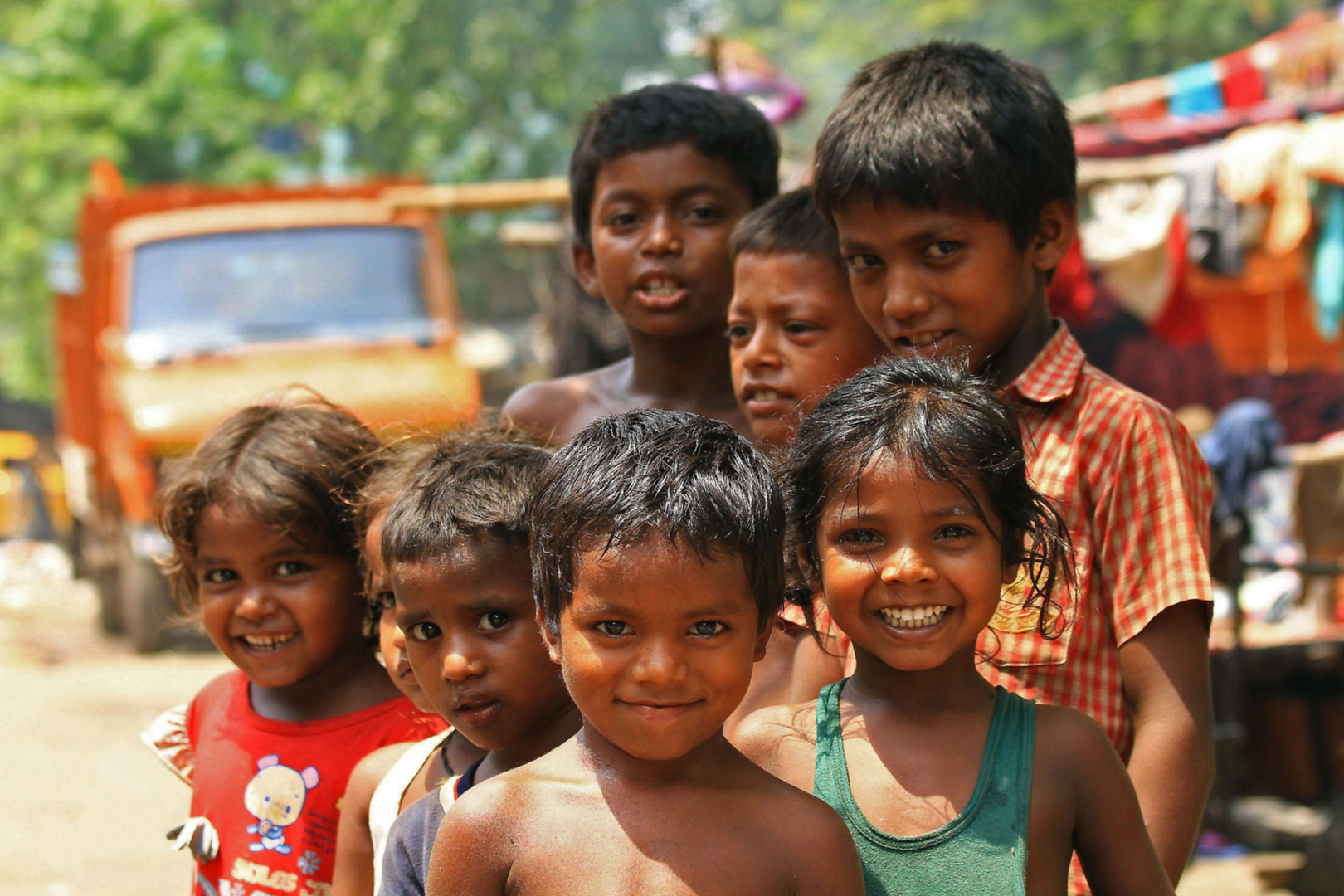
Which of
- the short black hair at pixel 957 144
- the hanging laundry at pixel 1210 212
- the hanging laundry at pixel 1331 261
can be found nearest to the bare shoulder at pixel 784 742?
the short black hair at pixel 957 144

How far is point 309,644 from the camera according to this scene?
219 centimetres

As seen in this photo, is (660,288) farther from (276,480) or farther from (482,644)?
(482,644)

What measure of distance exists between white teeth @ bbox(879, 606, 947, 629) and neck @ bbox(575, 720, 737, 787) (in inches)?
10.0

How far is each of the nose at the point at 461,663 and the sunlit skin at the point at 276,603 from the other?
556 mm

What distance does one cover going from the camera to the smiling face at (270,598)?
219cm

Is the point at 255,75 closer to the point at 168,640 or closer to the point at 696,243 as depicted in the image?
the point at 168,640

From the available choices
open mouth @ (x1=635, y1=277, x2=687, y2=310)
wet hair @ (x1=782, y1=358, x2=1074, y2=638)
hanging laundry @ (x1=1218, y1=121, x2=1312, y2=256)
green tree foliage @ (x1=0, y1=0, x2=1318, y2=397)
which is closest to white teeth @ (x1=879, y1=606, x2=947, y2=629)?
wet hair @ (x1=782, y1=358, x2=1074, y2=638)

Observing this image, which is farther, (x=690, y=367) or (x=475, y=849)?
(x=690, y=367)

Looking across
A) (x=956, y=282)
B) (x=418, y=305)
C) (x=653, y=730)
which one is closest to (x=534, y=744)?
→ (x=653, y=730)

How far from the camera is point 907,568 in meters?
1.52

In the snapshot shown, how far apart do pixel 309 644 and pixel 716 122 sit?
1195mm

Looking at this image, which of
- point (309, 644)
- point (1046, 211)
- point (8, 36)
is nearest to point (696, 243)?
point (1046, 211)

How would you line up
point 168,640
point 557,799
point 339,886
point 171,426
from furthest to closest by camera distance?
point 168,640
point 171,426
point 339,886
point 557,799

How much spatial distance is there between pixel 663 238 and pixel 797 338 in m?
0.45
